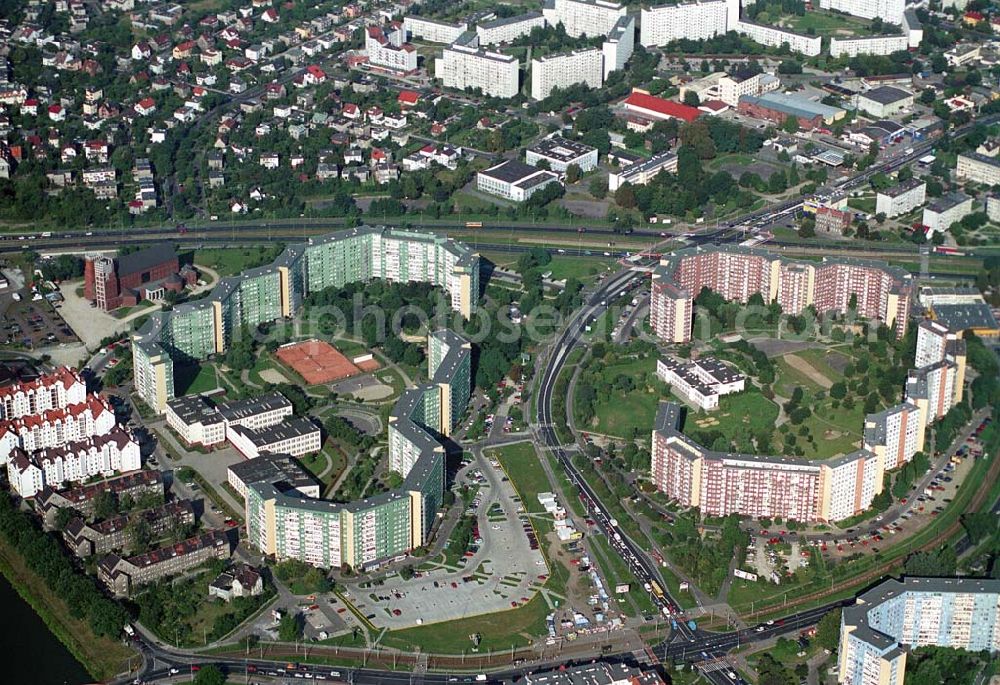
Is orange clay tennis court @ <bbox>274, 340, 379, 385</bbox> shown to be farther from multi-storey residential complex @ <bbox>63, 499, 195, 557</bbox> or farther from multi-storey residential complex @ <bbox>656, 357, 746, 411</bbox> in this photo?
multi-storey residential complex @ <bbox>656, 357, 746, 411</bbox>

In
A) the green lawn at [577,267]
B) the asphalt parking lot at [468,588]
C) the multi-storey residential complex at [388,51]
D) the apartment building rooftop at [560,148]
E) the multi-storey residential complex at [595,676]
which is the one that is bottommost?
the asphalt parking lot at [468,588]

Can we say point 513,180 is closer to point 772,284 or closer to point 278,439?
point 772,284

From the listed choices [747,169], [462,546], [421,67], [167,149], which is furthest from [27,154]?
[462,546]

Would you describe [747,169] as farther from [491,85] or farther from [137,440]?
[137,440]

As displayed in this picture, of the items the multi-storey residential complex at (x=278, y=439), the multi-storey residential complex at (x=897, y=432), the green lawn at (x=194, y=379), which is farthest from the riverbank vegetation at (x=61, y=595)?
the multi-storey residential complex at (x=897, y=432)

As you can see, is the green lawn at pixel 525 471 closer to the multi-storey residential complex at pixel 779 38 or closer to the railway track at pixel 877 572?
the railway track at pixel 877 572
